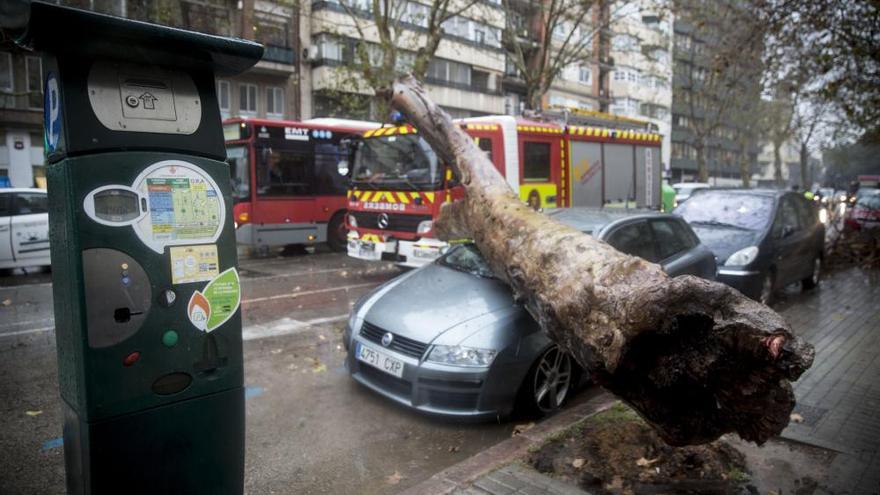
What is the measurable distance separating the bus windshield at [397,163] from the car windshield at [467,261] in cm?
358

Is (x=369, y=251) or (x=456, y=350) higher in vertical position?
(x=369, y=251)

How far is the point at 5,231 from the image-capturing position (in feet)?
32.2

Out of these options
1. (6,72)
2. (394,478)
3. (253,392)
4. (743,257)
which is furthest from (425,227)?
(6,72)

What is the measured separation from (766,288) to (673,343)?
6064mm

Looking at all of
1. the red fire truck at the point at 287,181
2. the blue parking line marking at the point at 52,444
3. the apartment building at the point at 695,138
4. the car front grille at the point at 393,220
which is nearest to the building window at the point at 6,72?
the red fire truck at the point at 287,181

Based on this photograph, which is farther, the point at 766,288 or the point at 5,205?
the point at 5,205

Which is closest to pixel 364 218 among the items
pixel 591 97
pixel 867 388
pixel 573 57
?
pixel 867 388

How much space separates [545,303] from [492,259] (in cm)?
139

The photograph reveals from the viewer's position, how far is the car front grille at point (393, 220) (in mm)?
9461

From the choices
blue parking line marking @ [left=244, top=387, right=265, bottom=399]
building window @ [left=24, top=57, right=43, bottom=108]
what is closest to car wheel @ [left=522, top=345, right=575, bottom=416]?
blue parking line marking @ [left=244, top=387, right=265, bottom=399]

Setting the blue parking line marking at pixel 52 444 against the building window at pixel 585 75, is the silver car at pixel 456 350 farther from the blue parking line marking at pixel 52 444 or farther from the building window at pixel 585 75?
the building window at pixel 585 75

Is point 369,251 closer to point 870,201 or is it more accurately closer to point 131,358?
point 131,358

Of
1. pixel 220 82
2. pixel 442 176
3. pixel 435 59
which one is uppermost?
pixel 435 59

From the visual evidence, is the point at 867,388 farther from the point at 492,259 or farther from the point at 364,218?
the point at 364,218
